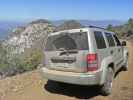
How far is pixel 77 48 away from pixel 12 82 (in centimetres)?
409

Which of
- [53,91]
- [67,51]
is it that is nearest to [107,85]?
[67,51]

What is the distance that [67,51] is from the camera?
7.81 metres

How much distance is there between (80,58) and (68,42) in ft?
2.31

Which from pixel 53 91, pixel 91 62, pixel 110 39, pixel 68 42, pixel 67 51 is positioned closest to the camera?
pixel 91 62

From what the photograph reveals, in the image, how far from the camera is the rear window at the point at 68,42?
7617 millimetres

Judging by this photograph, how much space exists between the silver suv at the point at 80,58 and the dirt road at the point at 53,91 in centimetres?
58

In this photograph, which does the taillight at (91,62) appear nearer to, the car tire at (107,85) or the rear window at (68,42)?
the rear window at (68,42)

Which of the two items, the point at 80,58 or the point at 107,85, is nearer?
the point at 80,58

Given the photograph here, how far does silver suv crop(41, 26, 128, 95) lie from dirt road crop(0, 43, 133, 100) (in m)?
0.58

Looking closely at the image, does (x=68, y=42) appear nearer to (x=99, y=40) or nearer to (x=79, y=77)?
(x=99, y=40)

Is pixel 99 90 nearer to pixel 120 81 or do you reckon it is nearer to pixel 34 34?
pixel 120 81

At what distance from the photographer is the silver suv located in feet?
24.6

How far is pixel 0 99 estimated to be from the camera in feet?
28.6

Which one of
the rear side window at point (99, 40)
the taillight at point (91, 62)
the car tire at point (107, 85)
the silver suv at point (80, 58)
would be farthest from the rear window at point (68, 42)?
the car tire at point (107, 85)
